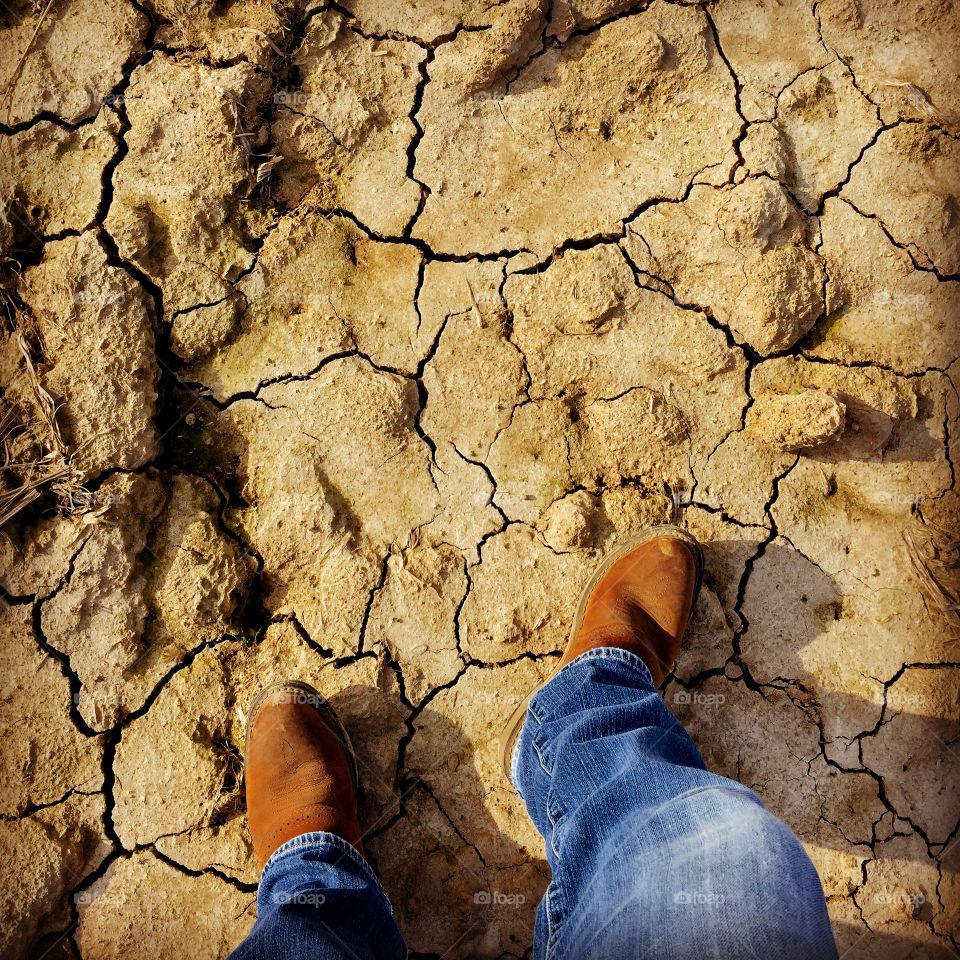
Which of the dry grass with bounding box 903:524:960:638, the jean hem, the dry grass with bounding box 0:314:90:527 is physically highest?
the dry grass with bounding box 0:314:90:527

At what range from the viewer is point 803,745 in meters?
2.26

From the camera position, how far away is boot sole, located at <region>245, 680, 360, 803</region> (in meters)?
2.08

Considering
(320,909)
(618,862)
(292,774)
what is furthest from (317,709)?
(618,862)

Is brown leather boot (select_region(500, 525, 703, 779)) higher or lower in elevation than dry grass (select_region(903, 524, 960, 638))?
higher

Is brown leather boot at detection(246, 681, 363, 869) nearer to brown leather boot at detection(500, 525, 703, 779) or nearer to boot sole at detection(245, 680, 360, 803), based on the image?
boot sole at detection(245, 680, 360, 803)

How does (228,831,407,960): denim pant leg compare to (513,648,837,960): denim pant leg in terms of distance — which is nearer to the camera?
(513,648,837,960): denim pant leg

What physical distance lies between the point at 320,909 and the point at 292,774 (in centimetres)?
37

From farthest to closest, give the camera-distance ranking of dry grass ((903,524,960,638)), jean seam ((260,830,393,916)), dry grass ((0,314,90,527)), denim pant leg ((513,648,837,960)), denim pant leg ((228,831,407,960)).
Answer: dry grass ((903,524,960,638)) → dry grass ((0,314,90,527)) → jean seam ((260,830,393,916)) → denim pant leg ((228,831,407,960)) → denim pant leg ((513,648,837,960))

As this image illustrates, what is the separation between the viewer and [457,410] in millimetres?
2271

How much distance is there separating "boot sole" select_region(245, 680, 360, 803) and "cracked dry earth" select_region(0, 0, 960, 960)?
0.15 feet

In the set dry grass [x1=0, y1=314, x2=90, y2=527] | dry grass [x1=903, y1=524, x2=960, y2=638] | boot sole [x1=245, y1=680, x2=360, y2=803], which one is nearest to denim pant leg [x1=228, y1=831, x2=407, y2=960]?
boot sole [x1=245, y1=680, x2=360, y2=803]

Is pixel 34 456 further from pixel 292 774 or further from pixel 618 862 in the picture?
pixel 618 862

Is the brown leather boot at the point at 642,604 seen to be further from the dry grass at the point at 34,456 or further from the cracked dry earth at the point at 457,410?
the dry grass at the point at 34,456

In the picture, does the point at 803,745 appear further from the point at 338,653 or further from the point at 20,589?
the point at 20,589
